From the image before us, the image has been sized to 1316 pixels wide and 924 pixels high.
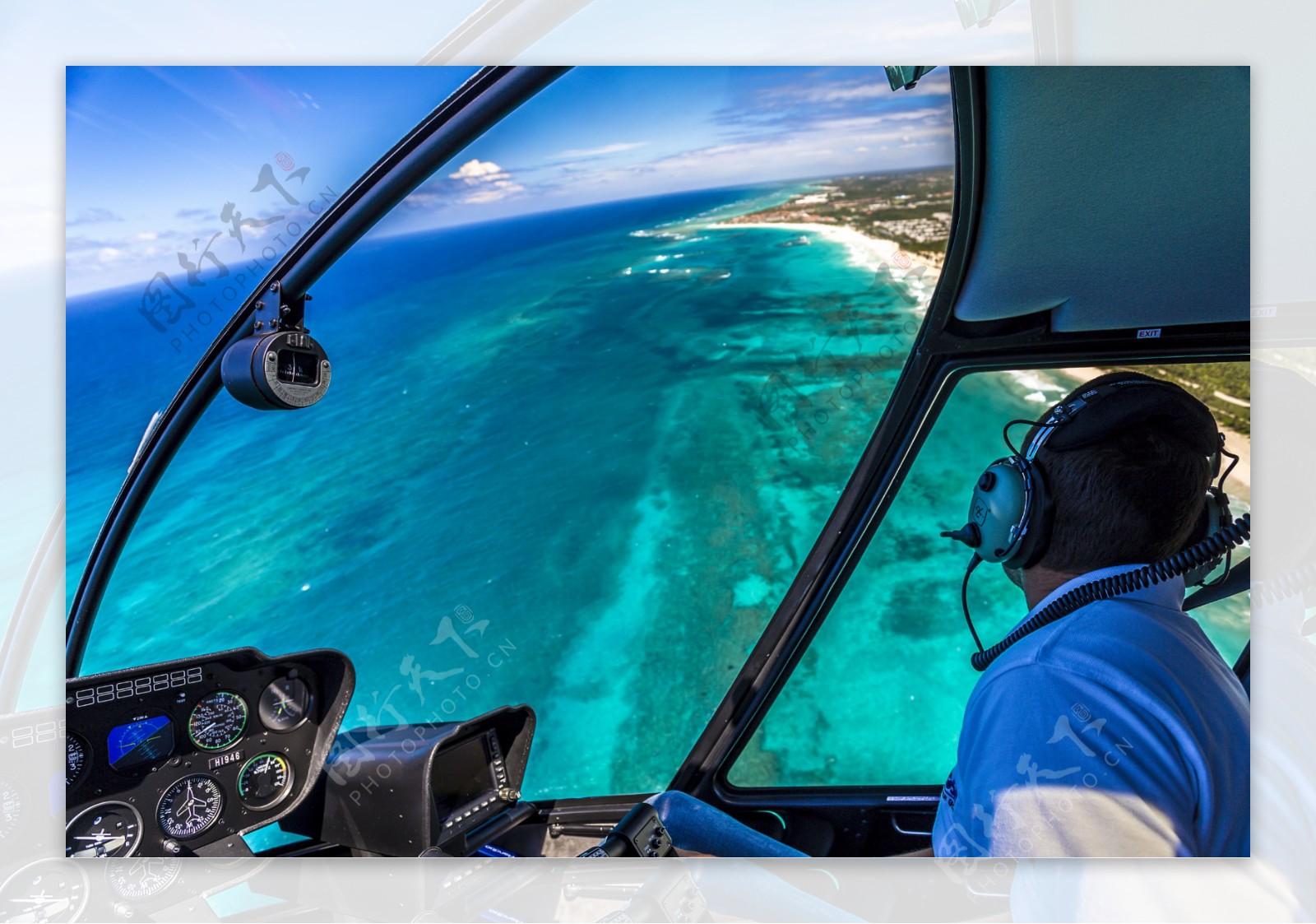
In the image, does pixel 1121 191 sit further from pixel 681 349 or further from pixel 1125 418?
pixel 681 349

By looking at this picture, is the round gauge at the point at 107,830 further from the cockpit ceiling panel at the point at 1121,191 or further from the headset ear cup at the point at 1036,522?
the cockpit ceiling panel at the point at 1121,191

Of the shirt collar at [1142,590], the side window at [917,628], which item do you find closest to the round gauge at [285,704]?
the side window at [917,628]

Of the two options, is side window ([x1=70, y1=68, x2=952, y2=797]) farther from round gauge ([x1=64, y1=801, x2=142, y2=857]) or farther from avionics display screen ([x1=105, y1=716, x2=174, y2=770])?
round gauge ([x1=64, y1=801, x2=142, y2=857])

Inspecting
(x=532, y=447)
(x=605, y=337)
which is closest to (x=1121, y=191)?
(x=605, y=337)

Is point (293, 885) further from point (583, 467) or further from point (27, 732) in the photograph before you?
point (583, 467)

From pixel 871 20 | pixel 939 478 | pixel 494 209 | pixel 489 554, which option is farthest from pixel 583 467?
pixel 871 20

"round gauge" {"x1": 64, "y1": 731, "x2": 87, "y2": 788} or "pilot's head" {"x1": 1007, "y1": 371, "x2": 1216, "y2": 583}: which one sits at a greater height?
"pilot's head" {"x1": 1007, "y1": 371, "x2": 1216, "y2": 583}

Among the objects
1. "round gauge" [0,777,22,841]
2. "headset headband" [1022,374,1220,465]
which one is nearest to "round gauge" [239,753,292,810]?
"round gauge" [0,777,22,841]
